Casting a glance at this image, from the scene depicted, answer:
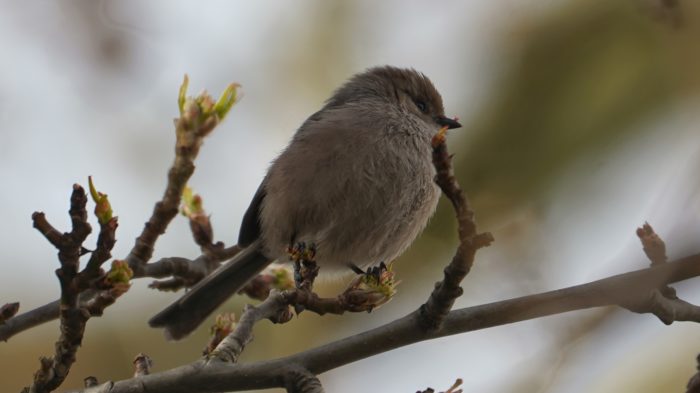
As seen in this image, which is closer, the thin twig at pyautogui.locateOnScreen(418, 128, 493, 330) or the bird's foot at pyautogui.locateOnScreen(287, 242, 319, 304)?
the thin twig at pyautogui.locateOnScreen(418, 128, 493, 330)

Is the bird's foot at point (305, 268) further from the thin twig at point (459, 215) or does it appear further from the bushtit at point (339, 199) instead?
the thin twig at point (459, 215)

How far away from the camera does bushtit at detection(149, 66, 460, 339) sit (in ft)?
14.4

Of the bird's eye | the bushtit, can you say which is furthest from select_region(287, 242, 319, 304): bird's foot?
the bird's eye

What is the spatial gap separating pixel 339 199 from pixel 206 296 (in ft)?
3.07

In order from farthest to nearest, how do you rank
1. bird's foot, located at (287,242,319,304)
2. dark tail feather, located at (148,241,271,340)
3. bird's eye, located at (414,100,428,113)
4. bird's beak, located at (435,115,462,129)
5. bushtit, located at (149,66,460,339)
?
bird's eye, located at (414,100,428,113)
bird's beak, located at (435,115,462,129)
dark tail feather, located at (148,241,271,340)
bushtit, located at (149,66,460,339)
bird's foot, located at (287,242,319,304)

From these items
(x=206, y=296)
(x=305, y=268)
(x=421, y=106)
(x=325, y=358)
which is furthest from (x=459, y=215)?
(x=421, y=106)

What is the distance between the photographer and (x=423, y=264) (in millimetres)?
4879

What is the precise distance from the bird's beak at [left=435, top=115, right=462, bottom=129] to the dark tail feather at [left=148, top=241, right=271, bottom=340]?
1.25 m

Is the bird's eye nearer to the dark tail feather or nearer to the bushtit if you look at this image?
the bushtit

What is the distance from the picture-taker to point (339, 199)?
4371 mm

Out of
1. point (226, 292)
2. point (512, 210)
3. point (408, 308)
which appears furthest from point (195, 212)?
point (512, 210)

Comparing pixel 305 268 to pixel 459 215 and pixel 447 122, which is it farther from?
pixel 447 122

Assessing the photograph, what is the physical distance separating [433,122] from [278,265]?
121 cm

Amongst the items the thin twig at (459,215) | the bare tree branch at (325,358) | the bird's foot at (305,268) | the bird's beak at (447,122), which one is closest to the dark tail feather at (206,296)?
the bird's foot at (305,268)
